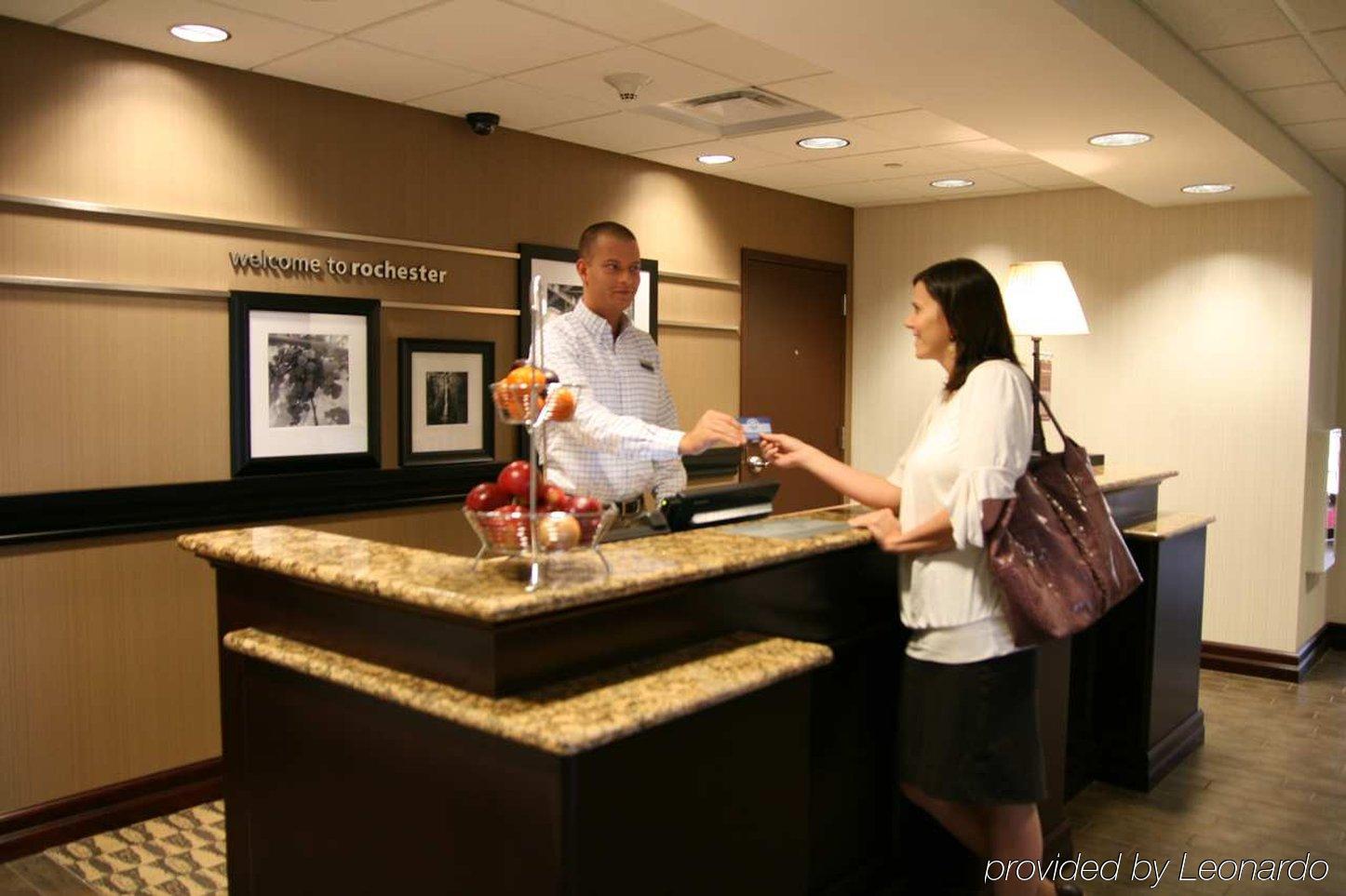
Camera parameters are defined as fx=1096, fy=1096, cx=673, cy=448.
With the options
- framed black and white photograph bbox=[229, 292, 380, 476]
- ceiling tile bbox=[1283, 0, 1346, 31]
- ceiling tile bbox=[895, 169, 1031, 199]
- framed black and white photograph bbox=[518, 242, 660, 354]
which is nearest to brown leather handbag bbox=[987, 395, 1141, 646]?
ceiling tile bbox=[1283, 0, 1346, 31]

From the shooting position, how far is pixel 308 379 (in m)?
4.03

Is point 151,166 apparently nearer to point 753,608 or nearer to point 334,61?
point 334,61

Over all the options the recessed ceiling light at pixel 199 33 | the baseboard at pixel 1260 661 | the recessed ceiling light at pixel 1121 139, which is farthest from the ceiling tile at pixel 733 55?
the baseboard at pixel 1260 661

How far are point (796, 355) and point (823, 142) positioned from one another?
1.82m

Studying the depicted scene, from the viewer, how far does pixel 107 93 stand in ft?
11.5

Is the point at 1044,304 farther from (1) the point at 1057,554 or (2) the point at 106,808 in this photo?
(2) the point at 106,808

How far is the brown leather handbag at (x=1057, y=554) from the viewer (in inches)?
93.0

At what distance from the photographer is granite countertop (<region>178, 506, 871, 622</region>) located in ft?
5.91

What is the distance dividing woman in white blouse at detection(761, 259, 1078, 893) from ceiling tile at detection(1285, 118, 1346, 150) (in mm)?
3112

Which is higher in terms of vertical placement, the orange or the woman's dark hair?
the woman's dark hair

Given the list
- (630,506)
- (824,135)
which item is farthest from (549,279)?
(630,506)

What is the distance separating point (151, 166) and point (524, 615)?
2.65 meters

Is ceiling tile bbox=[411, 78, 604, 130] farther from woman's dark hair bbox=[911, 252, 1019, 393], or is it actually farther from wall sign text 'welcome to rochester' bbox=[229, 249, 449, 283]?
woman's dark hair bbox=[911, 252, 1019, 393]

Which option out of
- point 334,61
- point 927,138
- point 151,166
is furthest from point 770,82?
point 151,166
